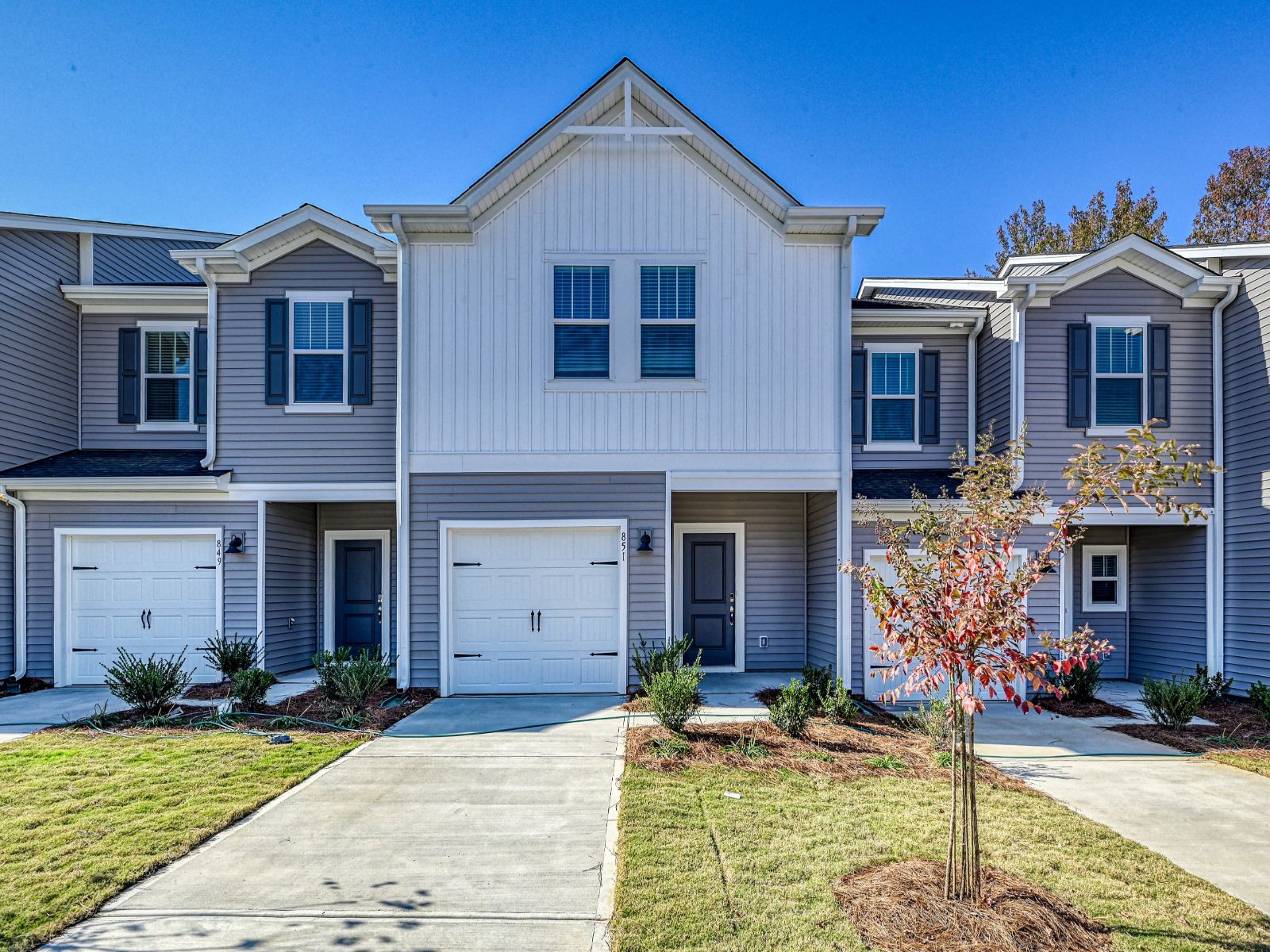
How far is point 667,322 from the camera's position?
9.37 metres

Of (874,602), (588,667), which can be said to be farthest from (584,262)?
(874,602)

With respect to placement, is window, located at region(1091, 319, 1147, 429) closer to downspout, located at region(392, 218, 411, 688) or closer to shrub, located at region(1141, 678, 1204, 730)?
shrub, located at region(1141, 678, 1204, 730)

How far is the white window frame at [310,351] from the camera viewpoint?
1000 cm

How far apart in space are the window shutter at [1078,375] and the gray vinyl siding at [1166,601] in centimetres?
213

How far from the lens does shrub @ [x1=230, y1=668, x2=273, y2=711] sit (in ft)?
27.3

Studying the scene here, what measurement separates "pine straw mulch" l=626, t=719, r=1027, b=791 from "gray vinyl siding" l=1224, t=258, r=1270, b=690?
5.58m

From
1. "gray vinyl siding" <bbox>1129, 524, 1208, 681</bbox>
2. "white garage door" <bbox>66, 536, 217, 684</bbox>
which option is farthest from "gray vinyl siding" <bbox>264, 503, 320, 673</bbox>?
"gray vinyl siding" <bbox>1129, 524, 1208, 681</bbox>

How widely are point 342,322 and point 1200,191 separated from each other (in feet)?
82.5

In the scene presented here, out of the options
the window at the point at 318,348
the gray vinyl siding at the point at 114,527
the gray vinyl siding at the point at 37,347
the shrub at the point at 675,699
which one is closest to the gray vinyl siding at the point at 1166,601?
the shrub at the point at 675,699

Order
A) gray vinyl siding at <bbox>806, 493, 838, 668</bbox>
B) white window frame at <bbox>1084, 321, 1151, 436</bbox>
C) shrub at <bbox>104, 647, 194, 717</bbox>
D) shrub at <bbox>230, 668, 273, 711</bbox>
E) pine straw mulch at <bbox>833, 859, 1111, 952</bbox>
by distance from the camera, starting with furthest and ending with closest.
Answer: white window frame at <bbox>1084, 321, 1151, 436</bbox> < gray vinyl siding at <bbox>806, 493, 838, 668</bbox> < shrub at <bbox>230, 668, 273, 711</bbox> < shrub at <bbox>104, 647, 194, 717</bbox> < pine straw mulch at <bbox>833, 859, 1111, 952</bbox>

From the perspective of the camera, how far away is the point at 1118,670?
11258mm

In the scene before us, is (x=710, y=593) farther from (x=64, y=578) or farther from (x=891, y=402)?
(x=64, y=578)

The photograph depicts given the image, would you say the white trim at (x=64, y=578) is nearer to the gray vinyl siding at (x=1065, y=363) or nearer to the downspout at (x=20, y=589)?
the downspout at (x=20, y=589)

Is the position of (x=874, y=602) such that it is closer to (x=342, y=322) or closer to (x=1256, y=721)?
(x=1256, y=721)
